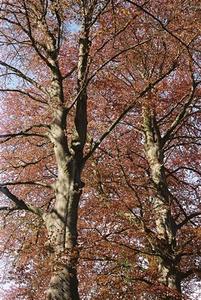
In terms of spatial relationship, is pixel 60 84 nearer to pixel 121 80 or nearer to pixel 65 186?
pixel 65 186

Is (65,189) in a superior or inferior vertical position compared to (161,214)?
inferior

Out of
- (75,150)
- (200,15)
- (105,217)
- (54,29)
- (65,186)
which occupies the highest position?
(200,15)

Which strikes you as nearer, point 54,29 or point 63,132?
point 63,132

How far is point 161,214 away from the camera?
1115 centimetres

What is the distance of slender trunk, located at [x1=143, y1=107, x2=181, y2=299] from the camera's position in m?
9.78

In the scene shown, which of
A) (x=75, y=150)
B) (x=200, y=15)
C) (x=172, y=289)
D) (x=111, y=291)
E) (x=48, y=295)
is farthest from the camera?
(x=200, y=15)

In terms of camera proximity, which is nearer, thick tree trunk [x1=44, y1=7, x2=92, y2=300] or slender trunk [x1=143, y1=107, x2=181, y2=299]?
thick tree trunk [x1=44, y1=7, x2=92, y2=300]

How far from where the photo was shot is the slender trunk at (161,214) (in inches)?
385

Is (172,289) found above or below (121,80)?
below

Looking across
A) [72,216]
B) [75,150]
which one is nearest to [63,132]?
[75,150]

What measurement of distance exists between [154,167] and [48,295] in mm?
6055

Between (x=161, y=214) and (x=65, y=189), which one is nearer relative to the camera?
(x=65, y=189)

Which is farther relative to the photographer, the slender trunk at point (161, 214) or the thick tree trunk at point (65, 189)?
the slender trunk at point (161, 214)

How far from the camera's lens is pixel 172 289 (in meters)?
9.21
